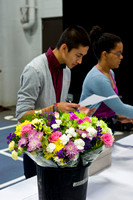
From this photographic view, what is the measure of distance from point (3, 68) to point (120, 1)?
3558 millimetres

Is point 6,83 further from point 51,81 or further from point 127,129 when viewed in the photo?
point 51,81

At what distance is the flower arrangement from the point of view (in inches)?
34.3

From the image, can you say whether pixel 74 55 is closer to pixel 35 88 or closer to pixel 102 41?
pixel 35 88

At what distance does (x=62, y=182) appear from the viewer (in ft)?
3.00

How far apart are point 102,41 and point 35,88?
781mm

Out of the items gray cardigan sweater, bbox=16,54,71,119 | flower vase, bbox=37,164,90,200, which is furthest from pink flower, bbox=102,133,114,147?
gray cardigan sweater, bbox=16,54,71,119

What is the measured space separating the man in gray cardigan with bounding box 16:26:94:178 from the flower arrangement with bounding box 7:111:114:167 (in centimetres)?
62

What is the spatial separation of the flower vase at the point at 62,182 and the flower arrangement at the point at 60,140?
0.08 ft

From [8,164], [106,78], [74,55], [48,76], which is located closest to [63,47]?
[74,55]

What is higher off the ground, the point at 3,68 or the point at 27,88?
the point at 27,88

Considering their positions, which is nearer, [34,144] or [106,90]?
[34,144]

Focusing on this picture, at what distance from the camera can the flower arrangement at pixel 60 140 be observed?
0.87 metres

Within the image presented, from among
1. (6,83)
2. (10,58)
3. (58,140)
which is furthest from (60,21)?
(58,140)

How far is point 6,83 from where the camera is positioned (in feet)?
24.3
